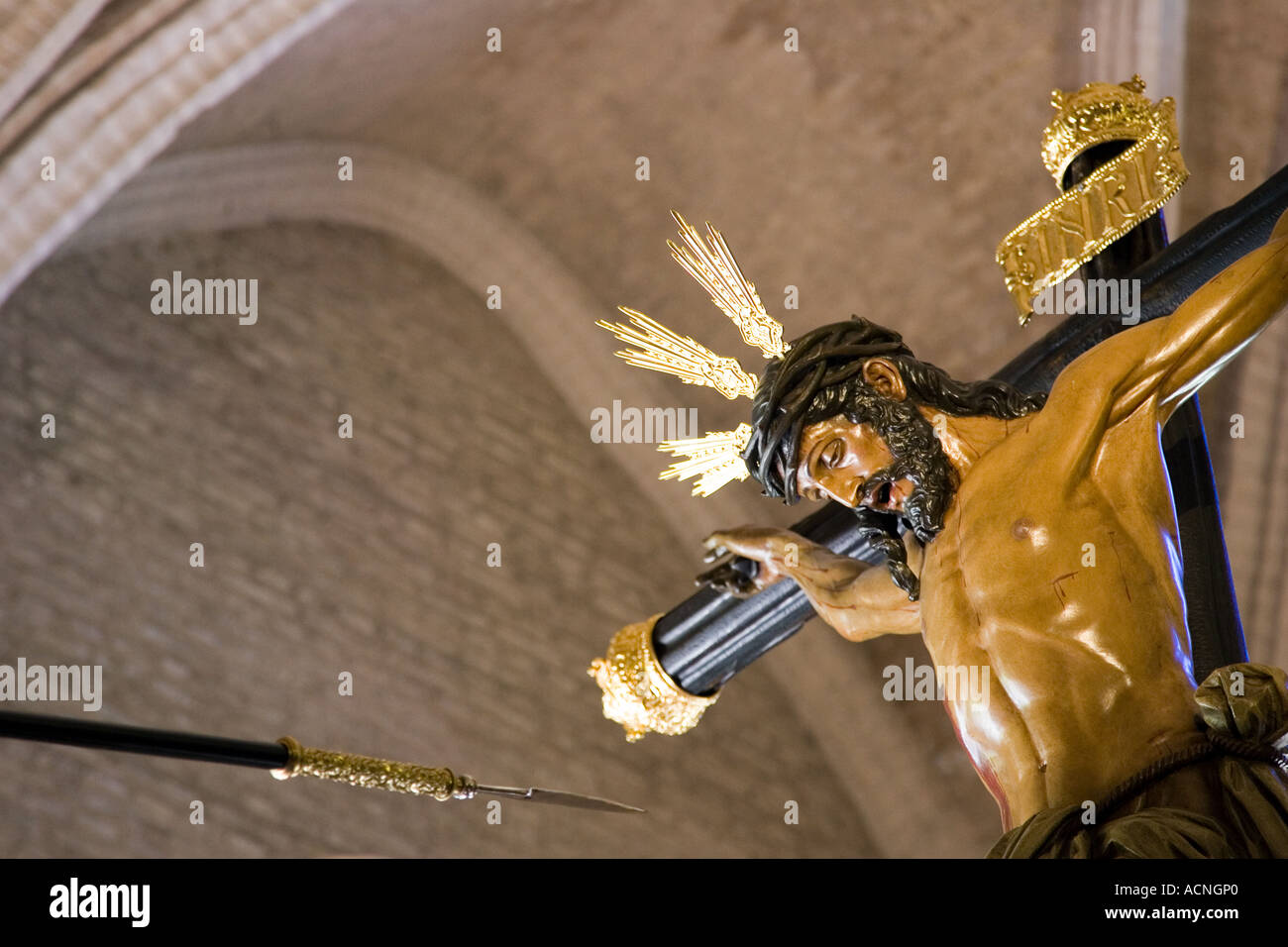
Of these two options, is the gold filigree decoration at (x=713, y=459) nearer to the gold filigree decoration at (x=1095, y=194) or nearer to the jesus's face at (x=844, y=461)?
the jesus's face at (x=844, y=461)

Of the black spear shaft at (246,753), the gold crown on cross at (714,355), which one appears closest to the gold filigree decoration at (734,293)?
the gold crown on cross at (714,355)

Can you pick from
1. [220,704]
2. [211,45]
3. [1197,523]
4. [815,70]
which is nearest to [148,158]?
[211,45]

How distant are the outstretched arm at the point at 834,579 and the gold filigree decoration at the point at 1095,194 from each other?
0.95 metres

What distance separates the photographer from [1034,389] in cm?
377

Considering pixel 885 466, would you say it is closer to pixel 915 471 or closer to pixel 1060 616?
pixel 915 471

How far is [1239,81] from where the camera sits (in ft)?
24.1

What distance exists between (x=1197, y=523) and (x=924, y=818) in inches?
194

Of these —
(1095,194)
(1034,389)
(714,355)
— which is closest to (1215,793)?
(714,355)

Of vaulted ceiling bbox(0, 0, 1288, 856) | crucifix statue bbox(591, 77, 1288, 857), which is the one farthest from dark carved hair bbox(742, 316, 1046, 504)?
vaulted ceiling bbox(0, 0, 1288, 856)

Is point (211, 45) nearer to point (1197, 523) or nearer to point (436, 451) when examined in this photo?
point (436, 451)

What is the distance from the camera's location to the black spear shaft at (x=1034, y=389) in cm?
355

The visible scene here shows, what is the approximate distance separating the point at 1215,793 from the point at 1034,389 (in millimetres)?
1603

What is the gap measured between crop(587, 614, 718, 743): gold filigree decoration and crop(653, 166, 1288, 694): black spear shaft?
0.03 metres
